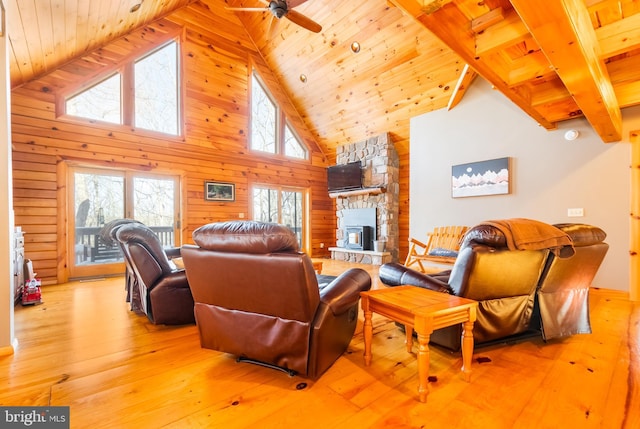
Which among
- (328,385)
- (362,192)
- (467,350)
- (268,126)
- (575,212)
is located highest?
Result: (268,126)

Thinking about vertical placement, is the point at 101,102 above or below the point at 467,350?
above

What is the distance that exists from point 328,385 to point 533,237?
159 centimetres

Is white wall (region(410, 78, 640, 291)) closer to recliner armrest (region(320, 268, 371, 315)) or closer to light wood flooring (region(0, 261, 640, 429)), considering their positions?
light wood flooring (region(0, 261, 640, 429))

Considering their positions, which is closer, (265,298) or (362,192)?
(265,298)

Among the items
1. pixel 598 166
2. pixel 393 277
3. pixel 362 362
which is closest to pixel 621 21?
pixel 598 166

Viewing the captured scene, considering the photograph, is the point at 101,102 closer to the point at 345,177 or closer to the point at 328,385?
the point at 345,177

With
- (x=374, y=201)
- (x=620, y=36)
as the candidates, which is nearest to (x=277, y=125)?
(x=374, y=201)

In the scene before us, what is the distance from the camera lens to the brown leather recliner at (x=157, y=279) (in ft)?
8.20

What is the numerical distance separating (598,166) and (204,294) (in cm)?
476

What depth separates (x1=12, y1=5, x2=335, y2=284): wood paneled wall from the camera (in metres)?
4.33

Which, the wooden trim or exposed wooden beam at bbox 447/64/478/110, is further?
exposed wooden beam at bbox 447/64/478/110

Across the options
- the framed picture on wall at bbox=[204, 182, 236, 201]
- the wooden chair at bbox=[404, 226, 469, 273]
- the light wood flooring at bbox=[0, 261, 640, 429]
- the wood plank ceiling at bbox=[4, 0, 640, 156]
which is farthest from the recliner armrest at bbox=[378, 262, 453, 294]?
the framed picture on wall at bbox=[204, 182, 236, 201]

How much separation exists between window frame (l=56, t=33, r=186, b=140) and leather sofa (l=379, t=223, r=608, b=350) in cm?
509

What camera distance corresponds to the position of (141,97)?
529 cm
